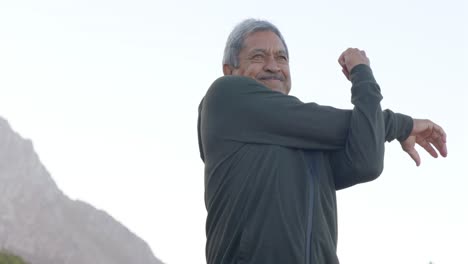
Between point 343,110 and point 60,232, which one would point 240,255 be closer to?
point 343,110

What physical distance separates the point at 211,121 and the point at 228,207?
0.48 metres

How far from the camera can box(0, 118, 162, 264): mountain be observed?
2381 inches

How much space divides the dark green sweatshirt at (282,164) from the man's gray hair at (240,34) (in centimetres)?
25

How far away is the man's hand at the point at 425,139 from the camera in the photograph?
12.1 feet

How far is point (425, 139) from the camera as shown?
148 inches

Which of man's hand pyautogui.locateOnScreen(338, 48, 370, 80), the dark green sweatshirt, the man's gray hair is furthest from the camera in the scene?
the man's gray hair

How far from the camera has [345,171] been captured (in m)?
3.45

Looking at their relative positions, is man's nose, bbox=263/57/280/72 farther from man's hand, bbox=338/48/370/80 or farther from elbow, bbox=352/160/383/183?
elbow, bbox=352/160/383/183

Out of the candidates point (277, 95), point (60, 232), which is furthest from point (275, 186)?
point (60, 232)

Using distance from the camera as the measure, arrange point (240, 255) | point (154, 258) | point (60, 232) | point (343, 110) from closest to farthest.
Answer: point (240, 255), point (343, 110), point (60, 232), point (154, 258)

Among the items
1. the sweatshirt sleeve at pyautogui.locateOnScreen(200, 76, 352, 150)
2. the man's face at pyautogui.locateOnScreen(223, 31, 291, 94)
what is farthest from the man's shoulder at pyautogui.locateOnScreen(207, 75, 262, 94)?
the man's face at pyautogui.locateOnScreen(223, 31, 291, 94)

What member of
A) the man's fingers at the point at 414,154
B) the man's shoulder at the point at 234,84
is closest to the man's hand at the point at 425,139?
the man's fingers at the point at 414,154

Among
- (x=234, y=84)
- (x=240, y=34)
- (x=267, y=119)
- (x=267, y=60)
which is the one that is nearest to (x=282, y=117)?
(x=267, y=119)

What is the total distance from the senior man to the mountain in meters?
56.5
